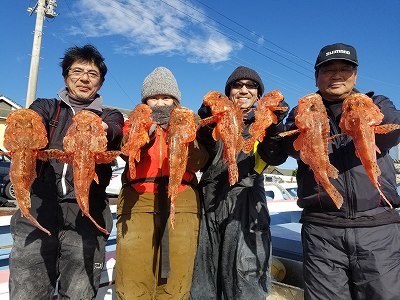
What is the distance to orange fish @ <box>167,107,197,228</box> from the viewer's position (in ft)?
11.3

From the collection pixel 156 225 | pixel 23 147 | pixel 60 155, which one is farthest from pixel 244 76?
pixel 23 147

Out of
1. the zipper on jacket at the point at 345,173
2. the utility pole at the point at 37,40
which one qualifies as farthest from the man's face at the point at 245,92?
the utility pole at the point at 37,40

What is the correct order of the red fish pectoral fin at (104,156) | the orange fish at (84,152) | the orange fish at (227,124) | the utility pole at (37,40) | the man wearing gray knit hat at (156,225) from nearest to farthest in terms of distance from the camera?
the orange fish at (84,152) → the red fish pectoral fin at (104,156) → the orange fish at (227,124) → the man wearing gray knit hat at (156,225) → the utility pole at (37,40)

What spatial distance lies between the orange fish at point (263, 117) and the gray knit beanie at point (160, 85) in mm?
1163

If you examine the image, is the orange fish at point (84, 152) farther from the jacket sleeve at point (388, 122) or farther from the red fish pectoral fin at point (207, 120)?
the jacket sleeve at point (388, 122)

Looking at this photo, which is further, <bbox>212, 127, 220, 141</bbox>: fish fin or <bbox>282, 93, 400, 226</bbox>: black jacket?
<bbox>212, 127, 220, 141</bbox>: fish fin

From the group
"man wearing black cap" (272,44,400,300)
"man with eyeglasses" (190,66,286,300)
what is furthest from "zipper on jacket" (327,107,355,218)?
"man with eyeglasses" (190,66,286,300)

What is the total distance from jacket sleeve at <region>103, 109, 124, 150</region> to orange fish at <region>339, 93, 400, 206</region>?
2.42 meters

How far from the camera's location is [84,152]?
330 centimetres

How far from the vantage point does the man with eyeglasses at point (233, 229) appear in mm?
3904

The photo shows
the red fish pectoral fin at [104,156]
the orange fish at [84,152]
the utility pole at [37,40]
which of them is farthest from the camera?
the utility pole at [37,40]

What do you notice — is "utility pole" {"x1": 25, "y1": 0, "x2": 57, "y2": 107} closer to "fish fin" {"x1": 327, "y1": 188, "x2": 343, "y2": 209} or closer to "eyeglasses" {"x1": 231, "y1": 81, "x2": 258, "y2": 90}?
"eyeglasses" {"x1": 231, "y1": 81, "x2": 258, "y2": 90}

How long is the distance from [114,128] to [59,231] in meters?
1.31

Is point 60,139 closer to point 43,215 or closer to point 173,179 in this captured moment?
point 43,215
